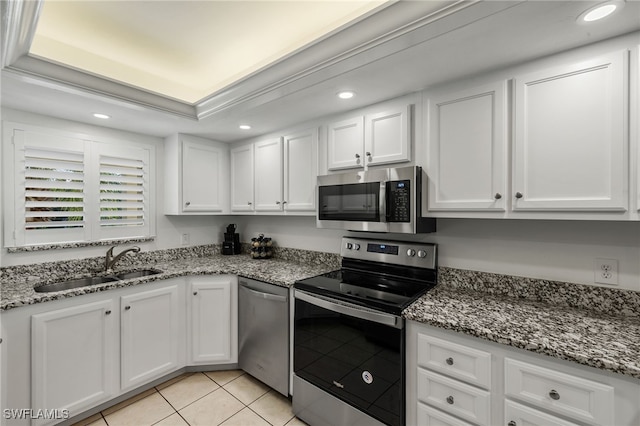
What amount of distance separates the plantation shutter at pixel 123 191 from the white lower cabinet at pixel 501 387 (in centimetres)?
258

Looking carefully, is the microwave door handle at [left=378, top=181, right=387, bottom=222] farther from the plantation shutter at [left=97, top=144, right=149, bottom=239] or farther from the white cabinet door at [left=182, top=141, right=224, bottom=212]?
the plantation shutter at [left=97, top=144, right=149, bottom=239]

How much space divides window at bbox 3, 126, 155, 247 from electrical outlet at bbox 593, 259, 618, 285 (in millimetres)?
3375

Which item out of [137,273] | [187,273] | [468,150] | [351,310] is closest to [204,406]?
[187,273]

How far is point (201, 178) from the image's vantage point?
2.88 metres

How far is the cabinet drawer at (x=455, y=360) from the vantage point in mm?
1258

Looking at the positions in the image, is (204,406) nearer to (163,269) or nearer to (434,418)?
(163,269)

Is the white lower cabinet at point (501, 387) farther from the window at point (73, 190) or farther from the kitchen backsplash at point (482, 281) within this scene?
the window at point (73, 190)

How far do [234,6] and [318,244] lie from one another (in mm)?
1858

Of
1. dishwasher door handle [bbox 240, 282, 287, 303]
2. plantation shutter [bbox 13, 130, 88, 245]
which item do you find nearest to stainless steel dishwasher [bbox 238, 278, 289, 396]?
dishwasher door handle [bbox 240, 282, 287, 303]

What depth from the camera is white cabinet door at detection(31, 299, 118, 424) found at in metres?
1.70

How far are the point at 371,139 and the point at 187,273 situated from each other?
182 centimetres

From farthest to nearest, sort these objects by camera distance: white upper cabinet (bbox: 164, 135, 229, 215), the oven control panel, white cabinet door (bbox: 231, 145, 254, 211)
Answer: white cabinet door (bbox: 231, 145, 254, 211), white upper cabinet (bbox: 164, 135, 229, 215), the oven control panel

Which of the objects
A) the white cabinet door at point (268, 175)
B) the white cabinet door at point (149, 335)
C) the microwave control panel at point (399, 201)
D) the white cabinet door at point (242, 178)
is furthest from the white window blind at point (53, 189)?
the microwave control panel at point (399, 201)

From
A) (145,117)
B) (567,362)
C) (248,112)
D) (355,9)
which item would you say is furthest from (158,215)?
(567,362)
